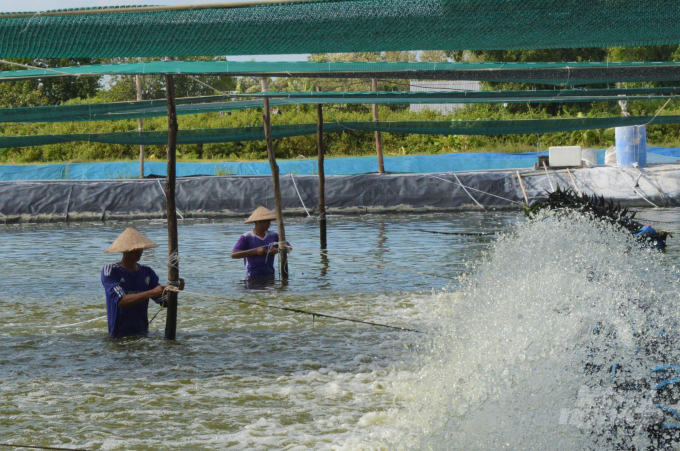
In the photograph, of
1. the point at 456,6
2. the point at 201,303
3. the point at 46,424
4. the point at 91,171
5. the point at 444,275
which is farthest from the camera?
the point at 91,171

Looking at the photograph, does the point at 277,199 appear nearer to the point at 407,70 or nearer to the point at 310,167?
the point at 407,70

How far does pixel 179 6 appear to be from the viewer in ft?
13.4

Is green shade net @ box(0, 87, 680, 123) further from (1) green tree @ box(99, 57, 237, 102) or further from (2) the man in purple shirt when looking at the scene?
(1) green tree @ box(99, 57, 237, 102)

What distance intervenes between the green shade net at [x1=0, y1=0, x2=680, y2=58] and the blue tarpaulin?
45.6ft

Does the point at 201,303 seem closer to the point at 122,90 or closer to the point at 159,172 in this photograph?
the point at 159,172

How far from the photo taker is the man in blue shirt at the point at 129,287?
5852 millimetres

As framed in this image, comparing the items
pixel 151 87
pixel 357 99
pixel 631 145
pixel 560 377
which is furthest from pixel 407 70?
pixel 151 87

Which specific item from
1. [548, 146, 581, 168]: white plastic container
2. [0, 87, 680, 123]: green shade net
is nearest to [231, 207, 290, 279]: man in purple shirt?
[0, 87, 680, 123]: green shade net

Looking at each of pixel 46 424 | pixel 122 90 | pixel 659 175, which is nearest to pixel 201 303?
pixel 46 424

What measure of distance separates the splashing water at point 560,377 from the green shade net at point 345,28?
62.6 inches

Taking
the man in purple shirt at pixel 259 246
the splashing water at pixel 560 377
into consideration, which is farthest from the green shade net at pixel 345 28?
the man in purple shirt at pixel 259 246

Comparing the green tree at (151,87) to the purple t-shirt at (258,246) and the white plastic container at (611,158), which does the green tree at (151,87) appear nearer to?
the white plastic container at (611,158)

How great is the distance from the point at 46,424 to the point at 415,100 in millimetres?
6689

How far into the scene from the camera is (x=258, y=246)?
890 centimetres
